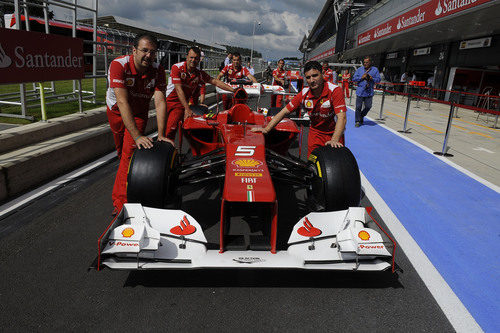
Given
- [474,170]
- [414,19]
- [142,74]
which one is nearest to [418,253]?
[142,74]

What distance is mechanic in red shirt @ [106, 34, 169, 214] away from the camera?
139 inches

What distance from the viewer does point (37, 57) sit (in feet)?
17.1

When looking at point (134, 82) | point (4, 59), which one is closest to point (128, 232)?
point (134, 82)

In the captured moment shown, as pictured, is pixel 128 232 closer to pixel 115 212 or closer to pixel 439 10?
pixel 115 212

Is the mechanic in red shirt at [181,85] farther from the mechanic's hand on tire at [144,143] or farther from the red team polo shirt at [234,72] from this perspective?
the red team polo shirt at [234,72]

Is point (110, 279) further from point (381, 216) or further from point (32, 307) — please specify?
point (381, 216)

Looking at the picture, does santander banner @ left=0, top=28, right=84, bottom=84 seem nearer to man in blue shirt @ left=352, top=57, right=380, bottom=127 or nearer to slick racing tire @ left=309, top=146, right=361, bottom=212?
slick racing tire @ left=309, top=146, right=361, bottom=212

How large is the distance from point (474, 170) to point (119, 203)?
19.5ft

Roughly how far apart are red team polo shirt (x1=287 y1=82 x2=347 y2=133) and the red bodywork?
337 mm

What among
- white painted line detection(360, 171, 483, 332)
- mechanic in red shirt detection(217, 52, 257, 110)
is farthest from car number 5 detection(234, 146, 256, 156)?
mechanic in red shirt detection(217, 52, 257, 110)

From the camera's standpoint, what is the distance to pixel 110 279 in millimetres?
2717

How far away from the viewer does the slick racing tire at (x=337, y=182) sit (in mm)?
3250

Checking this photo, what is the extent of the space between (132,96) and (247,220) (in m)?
1.83

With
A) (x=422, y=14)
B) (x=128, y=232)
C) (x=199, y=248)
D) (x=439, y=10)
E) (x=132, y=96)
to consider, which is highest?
(x=422, y=14)
